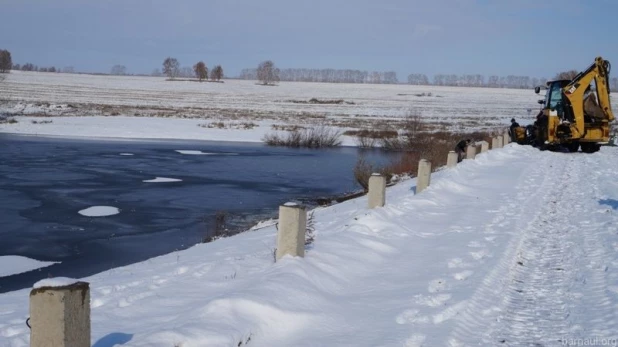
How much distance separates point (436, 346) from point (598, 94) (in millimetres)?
23330

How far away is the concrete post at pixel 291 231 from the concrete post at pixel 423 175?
21.9ft

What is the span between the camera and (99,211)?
643 inches

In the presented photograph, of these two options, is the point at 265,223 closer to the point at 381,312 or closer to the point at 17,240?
the point at 17,240

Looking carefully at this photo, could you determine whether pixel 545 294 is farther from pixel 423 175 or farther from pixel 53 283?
pixel 423 175

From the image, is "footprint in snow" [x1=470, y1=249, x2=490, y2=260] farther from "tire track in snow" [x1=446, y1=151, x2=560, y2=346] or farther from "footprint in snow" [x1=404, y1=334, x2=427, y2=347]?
"footprint in snow" [x1=404, y1=334, x2=427, y2=347]

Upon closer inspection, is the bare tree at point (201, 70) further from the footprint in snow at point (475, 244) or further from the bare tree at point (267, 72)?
the footprint in snow at point (475, 244)

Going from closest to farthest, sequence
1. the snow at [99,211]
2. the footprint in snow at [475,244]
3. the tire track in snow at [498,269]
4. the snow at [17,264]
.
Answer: the tire track in snow at [498,269] → the footprint in snow at [475,244] → the snow at [17,264] → the snow at [99,211]

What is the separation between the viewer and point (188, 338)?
17.1ft

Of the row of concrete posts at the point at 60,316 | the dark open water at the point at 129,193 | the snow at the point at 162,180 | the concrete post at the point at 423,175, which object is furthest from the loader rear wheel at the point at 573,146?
the row of concrete posts at the point at 60,316

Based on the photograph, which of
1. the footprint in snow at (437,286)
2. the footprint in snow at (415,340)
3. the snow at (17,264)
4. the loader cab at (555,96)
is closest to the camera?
the footprint in snow at (415,340)

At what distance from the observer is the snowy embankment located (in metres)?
5.86

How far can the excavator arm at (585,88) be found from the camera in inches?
1017

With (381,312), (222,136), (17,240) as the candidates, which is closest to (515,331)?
(381,312)

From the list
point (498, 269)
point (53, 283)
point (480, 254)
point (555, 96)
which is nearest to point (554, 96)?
point (555, 96)
